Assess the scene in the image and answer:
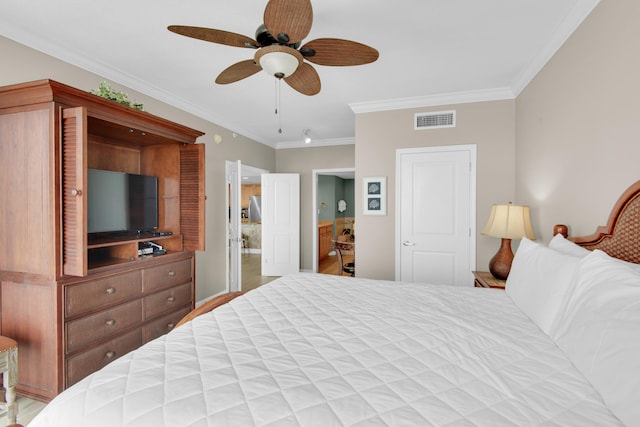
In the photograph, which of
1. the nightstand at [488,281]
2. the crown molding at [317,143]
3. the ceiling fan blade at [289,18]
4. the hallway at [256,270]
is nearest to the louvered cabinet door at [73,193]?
the ceiling fan blade at [289,18]

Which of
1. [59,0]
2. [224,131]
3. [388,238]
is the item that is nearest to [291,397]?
[59,0]

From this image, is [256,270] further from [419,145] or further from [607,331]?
[607,331]

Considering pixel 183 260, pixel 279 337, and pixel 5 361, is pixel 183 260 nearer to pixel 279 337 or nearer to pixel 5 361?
pixel 5 361

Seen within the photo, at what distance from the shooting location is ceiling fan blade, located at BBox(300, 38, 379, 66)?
167 centimetres

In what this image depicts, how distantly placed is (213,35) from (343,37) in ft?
3.59

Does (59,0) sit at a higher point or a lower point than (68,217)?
higher

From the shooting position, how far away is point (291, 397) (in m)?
0.85

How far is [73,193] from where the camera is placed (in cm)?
189

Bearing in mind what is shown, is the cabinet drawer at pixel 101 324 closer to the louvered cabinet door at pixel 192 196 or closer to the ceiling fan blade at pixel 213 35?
the louvered cabinet door at pixel 192 196

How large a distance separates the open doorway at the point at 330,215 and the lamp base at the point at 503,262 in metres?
3.22

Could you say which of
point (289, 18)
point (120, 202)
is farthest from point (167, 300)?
point (289, 18)

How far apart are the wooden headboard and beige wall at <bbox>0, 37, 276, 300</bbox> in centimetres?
384

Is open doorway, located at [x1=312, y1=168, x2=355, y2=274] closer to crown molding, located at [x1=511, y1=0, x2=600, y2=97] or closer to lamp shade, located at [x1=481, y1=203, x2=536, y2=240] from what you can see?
crown molding, located at [x1=511, y1=0, x2=600, y2=97]

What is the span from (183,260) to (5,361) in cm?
134
